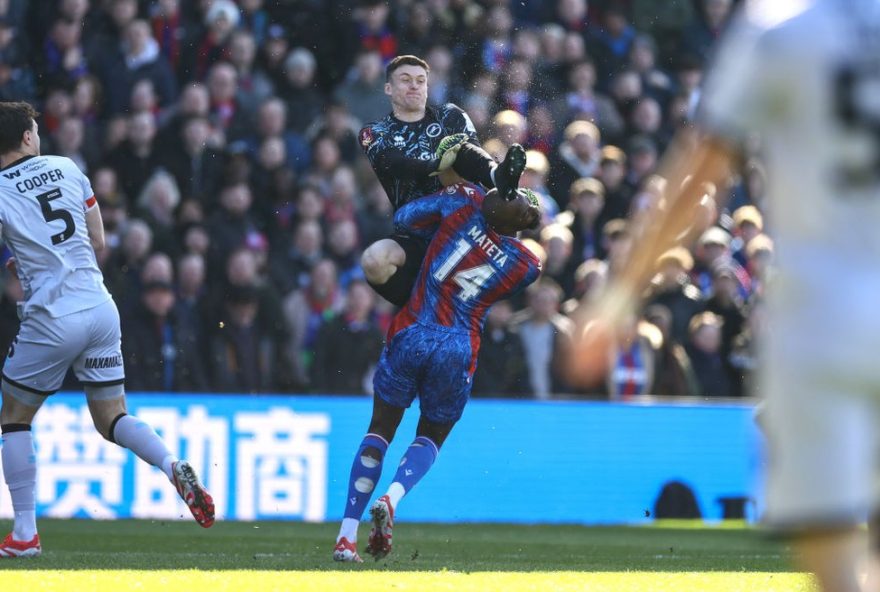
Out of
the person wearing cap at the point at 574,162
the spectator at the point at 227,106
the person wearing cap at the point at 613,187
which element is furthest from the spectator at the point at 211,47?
the person wearing cap at the point at 613,187

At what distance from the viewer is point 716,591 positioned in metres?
7.16

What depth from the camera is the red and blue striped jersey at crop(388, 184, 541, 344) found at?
329 inches

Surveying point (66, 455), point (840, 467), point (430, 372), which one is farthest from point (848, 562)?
point (66, 455)

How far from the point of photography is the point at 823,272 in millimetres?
3637

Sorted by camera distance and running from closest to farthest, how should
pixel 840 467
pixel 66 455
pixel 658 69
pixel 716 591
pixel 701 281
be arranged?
pixel 840 467
pixel 716 591
pixel 66 455
pixel 701 281
pixel 658 69

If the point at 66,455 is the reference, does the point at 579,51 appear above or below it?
above

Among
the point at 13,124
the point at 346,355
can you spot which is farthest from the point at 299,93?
the point at 13,124

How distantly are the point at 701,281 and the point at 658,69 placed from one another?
376 centimetres

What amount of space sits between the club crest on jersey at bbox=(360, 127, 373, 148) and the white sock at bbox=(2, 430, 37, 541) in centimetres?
232

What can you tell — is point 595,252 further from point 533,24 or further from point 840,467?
point 840,467

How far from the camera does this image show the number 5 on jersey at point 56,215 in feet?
27.2

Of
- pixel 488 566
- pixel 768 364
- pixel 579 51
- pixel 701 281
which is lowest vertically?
pixel 488 566

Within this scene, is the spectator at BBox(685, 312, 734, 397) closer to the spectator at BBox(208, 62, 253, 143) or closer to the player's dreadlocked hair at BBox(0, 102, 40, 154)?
the spectator at BBox(208, 62, 253, 143)

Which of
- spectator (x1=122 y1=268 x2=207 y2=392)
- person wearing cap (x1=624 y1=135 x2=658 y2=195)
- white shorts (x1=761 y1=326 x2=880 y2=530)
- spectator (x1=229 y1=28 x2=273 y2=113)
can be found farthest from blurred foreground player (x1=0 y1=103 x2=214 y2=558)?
person wearing cap (x1=624 y1=135 x2=658 y2=195)
